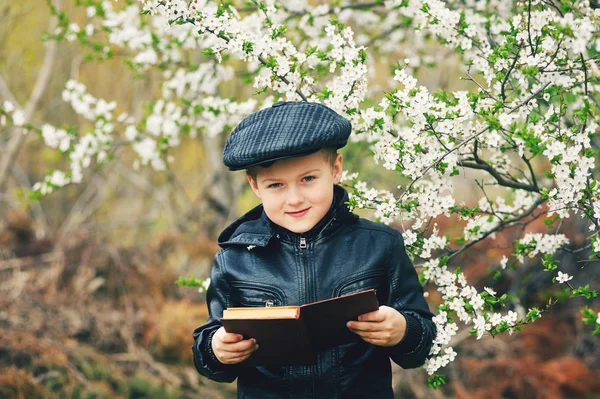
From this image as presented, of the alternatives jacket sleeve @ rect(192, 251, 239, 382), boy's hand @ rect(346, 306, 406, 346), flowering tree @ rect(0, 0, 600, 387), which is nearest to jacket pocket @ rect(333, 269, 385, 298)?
boy's hand @ rect(346, 306, 406, 346)

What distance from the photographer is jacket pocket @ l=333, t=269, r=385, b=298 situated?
2104 millimetres

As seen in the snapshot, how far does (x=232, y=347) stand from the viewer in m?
1.99

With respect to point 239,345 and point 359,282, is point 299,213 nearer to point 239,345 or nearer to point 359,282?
point 359,282

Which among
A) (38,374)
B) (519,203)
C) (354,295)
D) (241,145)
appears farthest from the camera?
(38,374)

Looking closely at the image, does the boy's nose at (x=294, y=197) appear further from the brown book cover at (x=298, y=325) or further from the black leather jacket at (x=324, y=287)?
the brown book cover at (x=298, y=325)

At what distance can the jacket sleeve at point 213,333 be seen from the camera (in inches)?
85.2

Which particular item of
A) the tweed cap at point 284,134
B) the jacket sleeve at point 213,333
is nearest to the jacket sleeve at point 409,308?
the tweed cap at point 284,134

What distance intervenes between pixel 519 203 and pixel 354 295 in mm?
1493

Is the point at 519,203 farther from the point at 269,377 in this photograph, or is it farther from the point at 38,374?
the point at 38,374

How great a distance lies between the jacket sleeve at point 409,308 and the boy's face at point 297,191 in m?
0.31

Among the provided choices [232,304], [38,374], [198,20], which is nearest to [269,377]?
[232,304]

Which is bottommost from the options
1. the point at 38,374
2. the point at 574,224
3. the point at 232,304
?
the point at 38,374

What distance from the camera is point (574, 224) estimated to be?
5402 millimetres

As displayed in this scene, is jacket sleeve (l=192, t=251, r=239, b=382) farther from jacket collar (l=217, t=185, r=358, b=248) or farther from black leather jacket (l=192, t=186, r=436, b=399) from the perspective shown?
jacket collar (l=217, t=185, r=358, b=248)
